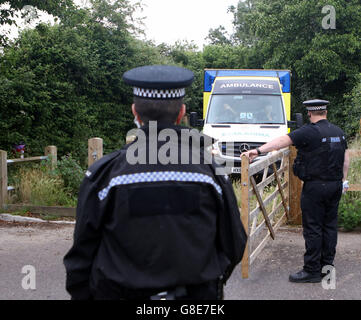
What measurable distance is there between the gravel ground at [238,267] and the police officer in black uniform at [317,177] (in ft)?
1.04

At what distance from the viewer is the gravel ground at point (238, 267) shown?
511cm

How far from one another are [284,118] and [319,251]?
24.1ft

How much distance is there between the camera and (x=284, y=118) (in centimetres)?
1242

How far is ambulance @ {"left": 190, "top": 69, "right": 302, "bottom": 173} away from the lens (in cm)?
1138

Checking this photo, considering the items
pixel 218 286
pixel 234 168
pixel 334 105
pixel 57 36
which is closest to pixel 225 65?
pixel 334 105

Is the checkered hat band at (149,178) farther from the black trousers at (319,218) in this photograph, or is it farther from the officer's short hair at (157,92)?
the black trousers at (319,218)

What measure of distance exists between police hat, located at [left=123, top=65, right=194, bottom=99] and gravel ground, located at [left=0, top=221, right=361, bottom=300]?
3210 millimetres

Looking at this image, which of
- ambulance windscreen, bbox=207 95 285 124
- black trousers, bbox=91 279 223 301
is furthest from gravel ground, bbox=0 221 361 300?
ambulance windscreen, bbox=207 95 285 124

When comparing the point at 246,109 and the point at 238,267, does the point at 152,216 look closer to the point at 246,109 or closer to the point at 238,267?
the point at 238,267

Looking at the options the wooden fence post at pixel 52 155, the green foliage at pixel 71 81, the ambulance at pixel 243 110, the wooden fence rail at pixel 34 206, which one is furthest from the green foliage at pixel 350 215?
the green foliage at pixel 71 81

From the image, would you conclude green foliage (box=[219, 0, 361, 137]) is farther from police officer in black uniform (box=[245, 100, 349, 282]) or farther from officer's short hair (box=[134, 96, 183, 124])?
officer's short hair (box=[134, 96, 183, 124])

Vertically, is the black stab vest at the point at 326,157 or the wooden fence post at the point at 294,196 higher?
the black stab vest at the point at 326,157

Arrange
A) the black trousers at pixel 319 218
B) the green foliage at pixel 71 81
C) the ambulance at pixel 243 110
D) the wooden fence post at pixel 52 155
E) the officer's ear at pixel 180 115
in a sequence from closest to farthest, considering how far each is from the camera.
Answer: the officer's ear at pixel 180 115 < the black trousers at pixel 319 218 < the wooden fence post at pixel 52 155 < the ambulance at pixel 243 110 < the green foliage at pixel 71 81

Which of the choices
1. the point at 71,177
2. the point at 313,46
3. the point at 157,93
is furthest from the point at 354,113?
the point at 157,93
